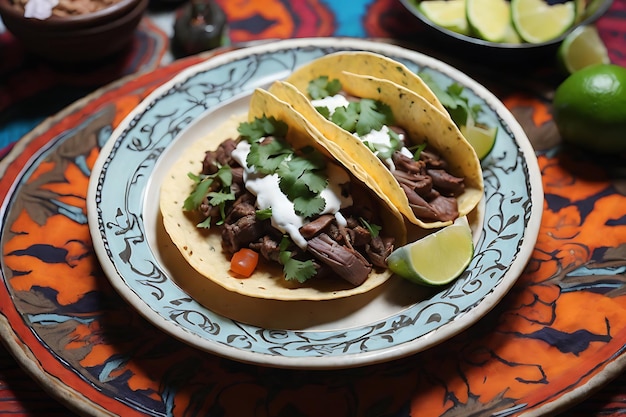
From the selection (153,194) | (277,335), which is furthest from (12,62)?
(277,335)

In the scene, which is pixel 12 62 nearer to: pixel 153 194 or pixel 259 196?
pixel 153 194

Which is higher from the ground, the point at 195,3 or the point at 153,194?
the point at 195,3

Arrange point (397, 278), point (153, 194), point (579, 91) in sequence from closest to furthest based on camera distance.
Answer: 1. point (397, 278)
2. point (153, 194)
3. point (579, 91)

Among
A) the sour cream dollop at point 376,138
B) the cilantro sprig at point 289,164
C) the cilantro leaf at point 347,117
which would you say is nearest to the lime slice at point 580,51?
the sour cream dollop at point 376,138

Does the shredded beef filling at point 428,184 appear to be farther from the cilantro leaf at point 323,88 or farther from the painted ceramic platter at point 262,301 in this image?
the cilantro leaf at point 323,88

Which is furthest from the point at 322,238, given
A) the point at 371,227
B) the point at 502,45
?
the point at 502,45
